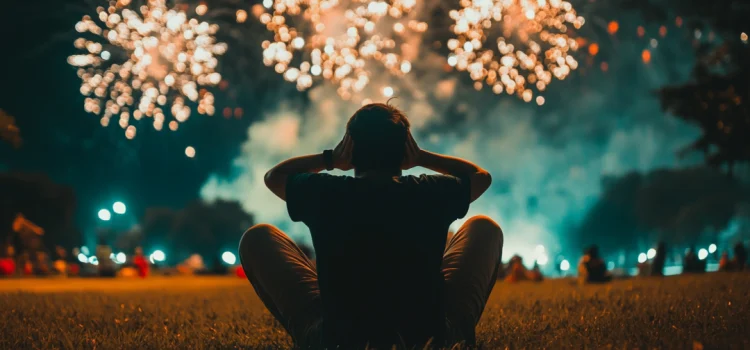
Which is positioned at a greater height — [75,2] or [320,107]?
[320,107]

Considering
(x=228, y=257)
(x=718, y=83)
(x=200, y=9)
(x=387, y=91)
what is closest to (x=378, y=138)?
(x=387, y=91)

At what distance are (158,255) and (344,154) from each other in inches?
3109

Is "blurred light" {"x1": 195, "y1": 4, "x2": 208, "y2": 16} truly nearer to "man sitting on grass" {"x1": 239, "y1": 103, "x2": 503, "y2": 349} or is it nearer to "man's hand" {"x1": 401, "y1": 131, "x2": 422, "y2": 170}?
"man sitting on grass" {"x1": 239, "y1": 103, "x2": 503, "y2": 349}

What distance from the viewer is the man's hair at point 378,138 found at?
130 inches

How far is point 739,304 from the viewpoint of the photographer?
5848mm

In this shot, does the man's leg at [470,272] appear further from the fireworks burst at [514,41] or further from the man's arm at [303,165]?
the fireworks burst at [514,41]

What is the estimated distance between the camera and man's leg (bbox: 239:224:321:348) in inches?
147

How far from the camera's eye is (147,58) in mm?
17047

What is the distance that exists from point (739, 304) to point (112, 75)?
1607 centimetres

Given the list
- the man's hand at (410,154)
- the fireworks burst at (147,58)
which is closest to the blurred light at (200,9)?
the fireworks burst at (147,58)

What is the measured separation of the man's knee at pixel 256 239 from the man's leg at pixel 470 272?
988 mm

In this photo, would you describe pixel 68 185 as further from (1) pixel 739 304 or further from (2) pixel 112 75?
(1) pixel 739 304

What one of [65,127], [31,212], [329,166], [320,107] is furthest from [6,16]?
[329,166]

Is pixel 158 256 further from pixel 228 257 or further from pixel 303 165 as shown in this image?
pixel 303 165
